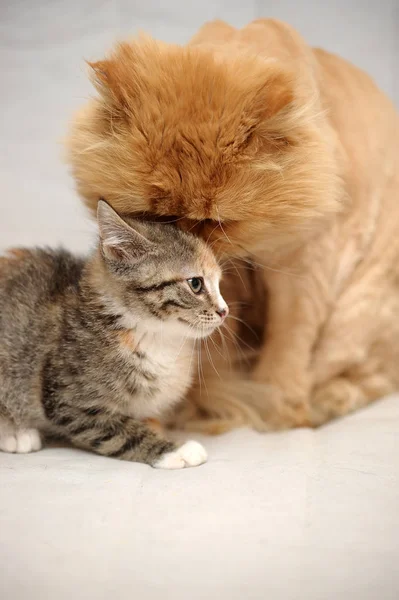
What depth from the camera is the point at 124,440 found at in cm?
146

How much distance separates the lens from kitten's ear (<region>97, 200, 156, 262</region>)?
134 cm

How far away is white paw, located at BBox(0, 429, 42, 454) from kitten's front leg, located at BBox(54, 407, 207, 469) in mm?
100

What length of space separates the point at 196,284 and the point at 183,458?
0.39 metres

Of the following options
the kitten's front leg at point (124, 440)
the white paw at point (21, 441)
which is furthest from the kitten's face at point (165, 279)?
the white paw at point (21, 441)

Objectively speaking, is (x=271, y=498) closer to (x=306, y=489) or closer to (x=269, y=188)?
(x=306, y=489)

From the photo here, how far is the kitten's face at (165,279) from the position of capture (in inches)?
56.0

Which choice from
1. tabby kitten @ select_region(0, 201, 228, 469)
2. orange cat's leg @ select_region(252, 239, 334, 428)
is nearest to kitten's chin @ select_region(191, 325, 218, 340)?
tabby kitten @ select_region(0, 201, 228, 469)

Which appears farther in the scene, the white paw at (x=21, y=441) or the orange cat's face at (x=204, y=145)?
the white paw at (x=21, y=441)

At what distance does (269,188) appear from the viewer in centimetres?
142

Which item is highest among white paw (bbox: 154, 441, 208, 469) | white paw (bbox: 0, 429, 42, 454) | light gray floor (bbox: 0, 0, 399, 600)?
light gray floor (bbox: 0, 0, 399, 600)

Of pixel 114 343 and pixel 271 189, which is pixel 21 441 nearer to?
pixel 114 343

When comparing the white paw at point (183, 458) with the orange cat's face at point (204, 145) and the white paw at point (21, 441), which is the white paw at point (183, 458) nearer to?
the white paw at point (21, 441)

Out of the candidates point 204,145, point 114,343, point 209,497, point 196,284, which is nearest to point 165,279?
point 196,284

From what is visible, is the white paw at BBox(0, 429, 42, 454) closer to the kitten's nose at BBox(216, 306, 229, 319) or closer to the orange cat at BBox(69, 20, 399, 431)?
the orange cat at BBox(69, 20, 399, 431)
